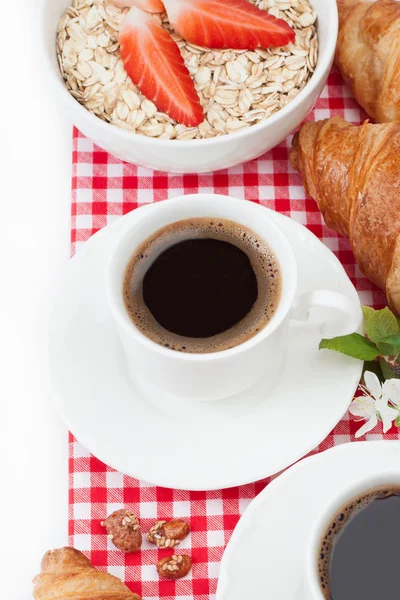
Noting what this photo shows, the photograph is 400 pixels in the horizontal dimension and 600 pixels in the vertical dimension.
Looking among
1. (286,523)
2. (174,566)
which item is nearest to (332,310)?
(286,523)

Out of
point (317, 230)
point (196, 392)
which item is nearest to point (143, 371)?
point (196, 392)

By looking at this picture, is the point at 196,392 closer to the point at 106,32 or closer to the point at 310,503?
the point at 310,503

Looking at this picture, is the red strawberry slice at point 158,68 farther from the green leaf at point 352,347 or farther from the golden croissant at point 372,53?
the green leaf at point 352,347

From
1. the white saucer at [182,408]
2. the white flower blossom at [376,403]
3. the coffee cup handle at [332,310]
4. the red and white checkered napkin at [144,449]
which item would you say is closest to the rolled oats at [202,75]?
the red and white checkered napkin at [144,449]

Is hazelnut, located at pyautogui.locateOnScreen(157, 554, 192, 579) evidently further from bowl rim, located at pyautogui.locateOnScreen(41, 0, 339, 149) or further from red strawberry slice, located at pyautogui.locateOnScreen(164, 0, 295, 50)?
red strawberry slice, located at pyautogui.locateOnScreen(164, 0, 295, 50)

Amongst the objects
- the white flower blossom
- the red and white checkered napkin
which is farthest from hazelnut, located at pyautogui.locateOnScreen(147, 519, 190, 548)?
the white flower blossom
